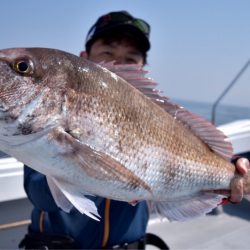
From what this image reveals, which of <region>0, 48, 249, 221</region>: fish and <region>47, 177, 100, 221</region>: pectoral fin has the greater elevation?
<region>0, 48, 249, 221</region>: fish

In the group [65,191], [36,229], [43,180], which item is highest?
[65,191]

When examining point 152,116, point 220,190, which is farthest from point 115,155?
point 220,190

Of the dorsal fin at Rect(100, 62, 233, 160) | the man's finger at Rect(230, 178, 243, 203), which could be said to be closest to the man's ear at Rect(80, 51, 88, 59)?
the dorsal fin at Rect(100, 62, 233, 160)

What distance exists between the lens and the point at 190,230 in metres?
3.25

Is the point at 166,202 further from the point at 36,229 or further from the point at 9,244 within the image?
the point at 9,244

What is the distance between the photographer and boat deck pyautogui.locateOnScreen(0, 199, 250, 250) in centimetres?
283

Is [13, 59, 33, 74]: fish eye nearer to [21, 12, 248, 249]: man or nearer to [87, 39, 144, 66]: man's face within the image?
[21, 12, 248, 249]: man

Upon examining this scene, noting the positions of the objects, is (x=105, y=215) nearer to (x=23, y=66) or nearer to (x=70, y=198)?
(x=70, y=198)

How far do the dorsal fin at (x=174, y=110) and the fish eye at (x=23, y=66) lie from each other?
0.90 ft

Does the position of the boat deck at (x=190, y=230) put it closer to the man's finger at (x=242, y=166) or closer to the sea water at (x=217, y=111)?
the sea water at (x=217, y=111)

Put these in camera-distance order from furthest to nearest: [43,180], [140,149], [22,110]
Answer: [43,180], [140,149], [22,110]

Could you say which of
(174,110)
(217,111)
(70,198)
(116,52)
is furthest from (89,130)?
(217,111)

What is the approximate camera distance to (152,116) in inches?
54.2

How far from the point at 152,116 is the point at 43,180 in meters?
0.71
